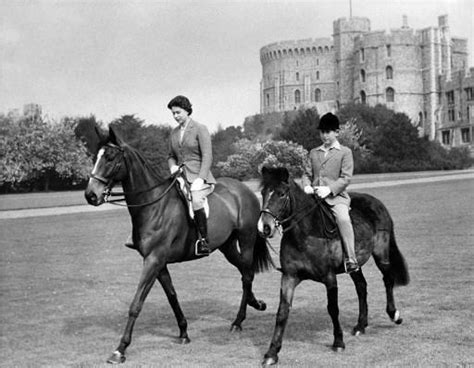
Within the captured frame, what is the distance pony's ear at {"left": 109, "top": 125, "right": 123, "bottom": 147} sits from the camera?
7666 mm

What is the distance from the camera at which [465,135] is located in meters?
88.4

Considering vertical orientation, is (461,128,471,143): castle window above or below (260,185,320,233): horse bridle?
above

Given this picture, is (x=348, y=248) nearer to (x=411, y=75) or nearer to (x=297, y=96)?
(x=411, y=75)

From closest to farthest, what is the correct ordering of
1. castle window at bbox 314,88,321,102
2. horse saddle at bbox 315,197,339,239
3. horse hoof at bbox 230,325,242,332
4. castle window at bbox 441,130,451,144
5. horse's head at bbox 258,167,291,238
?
horse's head at bbox 258,167,291,238
horse saddle at bbox 315,197,339,239
horse hoof at bbox 230,325,242,332
castle window at bbox 441,130,451,144
castle window at bbox 314,88,321,102

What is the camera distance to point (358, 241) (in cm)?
779

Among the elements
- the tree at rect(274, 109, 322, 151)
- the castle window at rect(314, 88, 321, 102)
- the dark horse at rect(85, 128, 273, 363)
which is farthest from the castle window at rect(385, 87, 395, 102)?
the dark horse at rect(85, 128, 273, 363)

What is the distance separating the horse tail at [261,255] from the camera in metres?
9.20

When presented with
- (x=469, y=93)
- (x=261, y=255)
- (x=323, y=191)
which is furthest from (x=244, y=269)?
(x=469, y=93)

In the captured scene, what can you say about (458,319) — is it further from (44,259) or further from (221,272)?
(44,259)

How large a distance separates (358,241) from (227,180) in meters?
2.31

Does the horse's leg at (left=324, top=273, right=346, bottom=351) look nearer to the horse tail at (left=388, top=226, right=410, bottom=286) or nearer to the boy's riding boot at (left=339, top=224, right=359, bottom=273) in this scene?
the boy's riding boot at (left=339, top=224, right=359, bottom=273)

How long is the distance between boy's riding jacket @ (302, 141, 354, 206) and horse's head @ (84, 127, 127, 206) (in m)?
2.20

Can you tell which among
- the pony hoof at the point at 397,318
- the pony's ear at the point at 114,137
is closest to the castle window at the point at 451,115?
the pony hoof at the point at 397,318

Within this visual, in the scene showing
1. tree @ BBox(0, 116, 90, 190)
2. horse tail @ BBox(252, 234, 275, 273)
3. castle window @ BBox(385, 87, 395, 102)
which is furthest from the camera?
castle window @ BBox(385, 87, 395, 102)
